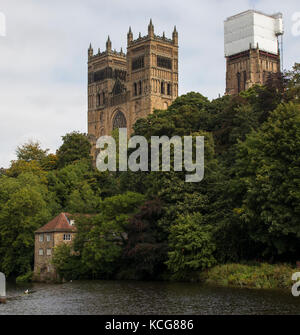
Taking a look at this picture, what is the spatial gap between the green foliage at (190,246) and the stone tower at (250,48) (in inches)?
3288

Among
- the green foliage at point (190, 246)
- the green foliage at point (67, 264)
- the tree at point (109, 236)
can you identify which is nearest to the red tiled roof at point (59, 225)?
the green foliage at point (67, 264)

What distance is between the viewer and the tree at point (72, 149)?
94250 mm

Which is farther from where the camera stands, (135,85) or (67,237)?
(135,85)

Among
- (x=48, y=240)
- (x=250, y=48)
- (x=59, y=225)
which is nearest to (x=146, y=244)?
(x=59, y=225)

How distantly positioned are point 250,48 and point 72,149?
53.2 meters

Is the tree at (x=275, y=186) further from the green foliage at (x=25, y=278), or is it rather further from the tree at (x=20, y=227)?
the tree at (x=20, y=227)

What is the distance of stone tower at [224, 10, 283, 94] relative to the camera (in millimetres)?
129125

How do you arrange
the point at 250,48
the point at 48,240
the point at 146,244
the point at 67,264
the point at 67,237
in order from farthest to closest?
the point at 250,48 → the point at 67,237 → the point at 48,240 → the point at 67,264 → the point at 146,244

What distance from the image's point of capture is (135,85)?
468ft

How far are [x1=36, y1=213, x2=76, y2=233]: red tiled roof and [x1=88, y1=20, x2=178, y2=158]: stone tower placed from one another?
7518 centimetres

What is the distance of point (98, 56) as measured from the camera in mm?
158375

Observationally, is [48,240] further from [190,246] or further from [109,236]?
[190,246]

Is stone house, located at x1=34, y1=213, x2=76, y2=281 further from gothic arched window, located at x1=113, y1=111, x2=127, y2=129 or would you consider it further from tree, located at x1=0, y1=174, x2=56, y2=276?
gothic arched window, located at x1=113, y1=111, x2=127, y2=129
